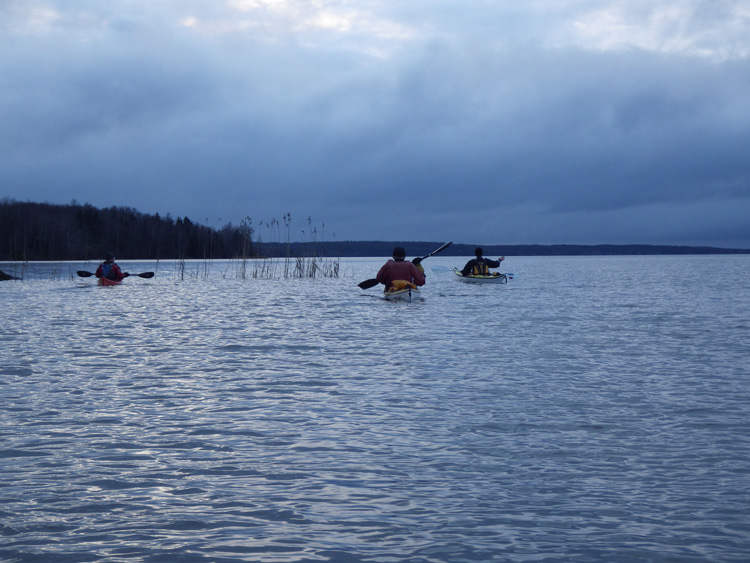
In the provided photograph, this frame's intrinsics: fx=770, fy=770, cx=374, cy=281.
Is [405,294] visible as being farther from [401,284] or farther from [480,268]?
[480,268]

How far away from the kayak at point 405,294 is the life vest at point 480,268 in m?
9.45

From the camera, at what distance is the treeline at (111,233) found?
4247 inches

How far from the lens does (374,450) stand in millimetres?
6379

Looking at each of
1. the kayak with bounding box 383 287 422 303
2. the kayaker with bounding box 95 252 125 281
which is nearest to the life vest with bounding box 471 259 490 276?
the kayak with bounding box 383 287 422 303

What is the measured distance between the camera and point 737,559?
4098mm

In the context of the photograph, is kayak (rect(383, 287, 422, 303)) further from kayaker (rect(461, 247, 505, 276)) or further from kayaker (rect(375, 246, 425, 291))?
kayaker (rect(461, 247, 505, 276))

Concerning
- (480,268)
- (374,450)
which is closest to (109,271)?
(480,268)

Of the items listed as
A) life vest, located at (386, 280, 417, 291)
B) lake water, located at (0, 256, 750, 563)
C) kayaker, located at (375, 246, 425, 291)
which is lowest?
lake water, located at (0, 256, 750, 563)

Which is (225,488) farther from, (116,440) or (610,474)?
(610,474)

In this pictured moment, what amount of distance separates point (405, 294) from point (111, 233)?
114 m

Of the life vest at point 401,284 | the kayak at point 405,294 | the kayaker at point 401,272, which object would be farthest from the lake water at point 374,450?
the kayak at point 405,294

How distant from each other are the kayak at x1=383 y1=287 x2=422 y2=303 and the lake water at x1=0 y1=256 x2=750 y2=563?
1014 centimetres

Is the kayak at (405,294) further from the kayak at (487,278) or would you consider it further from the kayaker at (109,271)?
the kayaker at (109,271)

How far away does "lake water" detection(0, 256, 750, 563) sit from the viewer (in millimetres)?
4398
